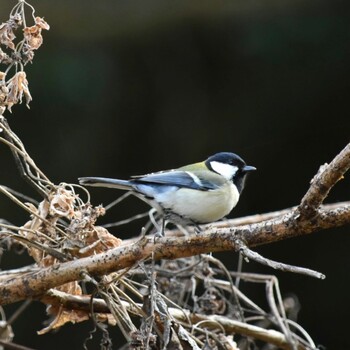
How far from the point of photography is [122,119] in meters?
3.59

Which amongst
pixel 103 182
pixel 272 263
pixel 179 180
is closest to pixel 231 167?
pixel 179 180

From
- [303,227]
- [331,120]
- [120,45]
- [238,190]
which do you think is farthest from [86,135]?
[303,227]

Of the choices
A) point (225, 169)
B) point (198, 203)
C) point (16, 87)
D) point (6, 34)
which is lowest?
point (198, 203)

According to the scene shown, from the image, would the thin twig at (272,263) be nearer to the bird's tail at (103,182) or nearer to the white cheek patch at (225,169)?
the bird's tail at (103,182)

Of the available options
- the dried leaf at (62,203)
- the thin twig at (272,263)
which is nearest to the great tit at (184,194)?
the dried leaf at (62,203)

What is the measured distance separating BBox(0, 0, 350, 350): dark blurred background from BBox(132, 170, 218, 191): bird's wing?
1.33 m

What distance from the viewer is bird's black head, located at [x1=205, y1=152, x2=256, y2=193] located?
7.24ft

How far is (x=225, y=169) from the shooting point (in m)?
2.21

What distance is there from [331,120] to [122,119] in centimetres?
101

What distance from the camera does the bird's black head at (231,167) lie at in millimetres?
2206

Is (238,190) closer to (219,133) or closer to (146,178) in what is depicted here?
(146,178)

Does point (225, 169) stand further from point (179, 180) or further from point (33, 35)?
point (33, 35)

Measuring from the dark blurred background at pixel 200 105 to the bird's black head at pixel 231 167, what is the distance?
118cm

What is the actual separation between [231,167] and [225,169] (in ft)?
0.07
